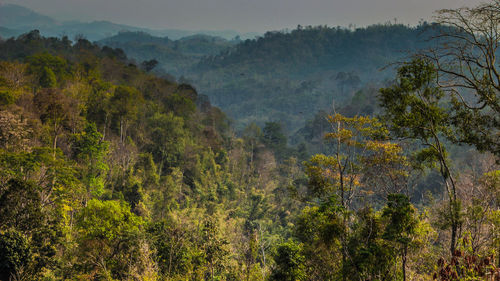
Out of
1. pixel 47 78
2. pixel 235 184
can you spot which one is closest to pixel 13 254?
pixel 47 78

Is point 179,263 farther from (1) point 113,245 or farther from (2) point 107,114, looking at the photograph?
(2) point 107,114

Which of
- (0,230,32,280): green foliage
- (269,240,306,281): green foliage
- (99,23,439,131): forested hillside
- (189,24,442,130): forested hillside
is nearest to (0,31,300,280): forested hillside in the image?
(0,230,32,280): green foliage

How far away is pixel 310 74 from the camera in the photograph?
160500 mm

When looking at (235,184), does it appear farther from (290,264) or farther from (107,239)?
(290,264)

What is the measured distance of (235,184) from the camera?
3759cm

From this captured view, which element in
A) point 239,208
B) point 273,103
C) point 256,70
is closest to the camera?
point 239,208

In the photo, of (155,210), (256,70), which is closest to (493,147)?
(155,210)

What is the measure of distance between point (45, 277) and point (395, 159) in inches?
551

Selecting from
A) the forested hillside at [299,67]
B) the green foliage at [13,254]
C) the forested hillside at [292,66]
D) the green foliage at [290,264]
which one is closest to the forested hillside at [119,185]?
the green foliage at [13,254]

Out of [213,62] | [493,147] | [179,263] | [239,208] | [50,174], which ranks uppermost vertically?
[213,62]

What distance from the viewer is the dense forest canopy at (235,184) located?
9.13m

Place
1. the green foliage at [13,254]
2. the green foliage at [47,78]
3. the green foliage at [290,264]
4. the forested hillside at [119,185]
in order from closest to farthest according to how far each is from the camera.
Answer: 1. the green foliage at [290,264]
2. the green foliage at [13,254]
3. the forested hillside at [119,185]
4. the green foliage at [47,78]

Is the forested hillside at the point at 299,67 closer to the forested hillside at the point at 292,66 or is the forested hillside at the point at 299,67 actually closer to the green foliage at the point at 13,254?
the forested hillside at the point at 292,66

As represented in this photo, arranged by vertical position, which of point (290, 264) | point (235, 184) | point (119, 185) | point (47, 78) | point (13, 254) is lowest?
point (235, 184)
